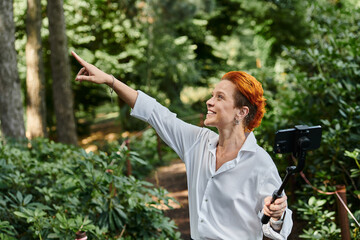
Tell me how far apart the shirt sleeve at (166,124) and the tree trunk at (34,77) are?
29.4 feet

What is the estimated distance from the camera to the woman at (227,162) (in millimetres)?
1868

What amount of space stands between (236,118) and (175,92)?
12.3 metres

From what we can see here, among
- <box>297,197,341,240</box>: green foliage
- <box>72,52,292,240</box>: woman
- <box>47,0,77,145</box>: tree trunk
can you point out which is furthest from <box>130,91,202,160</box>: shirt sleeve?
<box>47,0,77,145</box>: tree trunk

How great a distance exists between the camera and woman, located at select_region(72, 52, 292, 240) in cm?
187

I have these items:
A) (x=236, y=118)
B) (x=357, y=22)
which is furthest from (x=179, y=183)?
(x=236, y=118)

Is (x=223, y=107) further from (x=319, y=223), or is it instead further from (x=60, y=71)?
(x=60, y=71)

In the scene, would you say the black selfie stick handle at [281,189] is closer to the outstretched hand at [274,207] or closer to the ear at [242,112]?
the outstretched hand at [274,207]

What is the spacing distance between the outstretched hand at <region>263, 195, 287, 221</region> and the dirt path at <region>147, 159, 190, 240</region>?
88.8 inches

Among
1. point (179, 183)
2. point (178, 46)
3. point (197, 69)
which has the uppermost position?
point (178, 46)

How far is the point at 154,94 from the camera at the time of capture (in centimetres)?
1372

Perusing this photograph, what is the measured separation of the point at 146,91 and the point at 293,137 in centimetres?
1184

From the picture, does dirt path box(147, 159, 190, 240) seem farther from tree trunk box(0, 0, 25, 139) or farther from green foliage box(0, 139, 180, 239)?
tree trunk box(0, 0, 25, 139)

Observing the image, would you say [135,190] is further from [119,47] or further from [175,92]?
[119,47]

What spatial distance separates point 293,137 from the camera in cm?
A: 163
